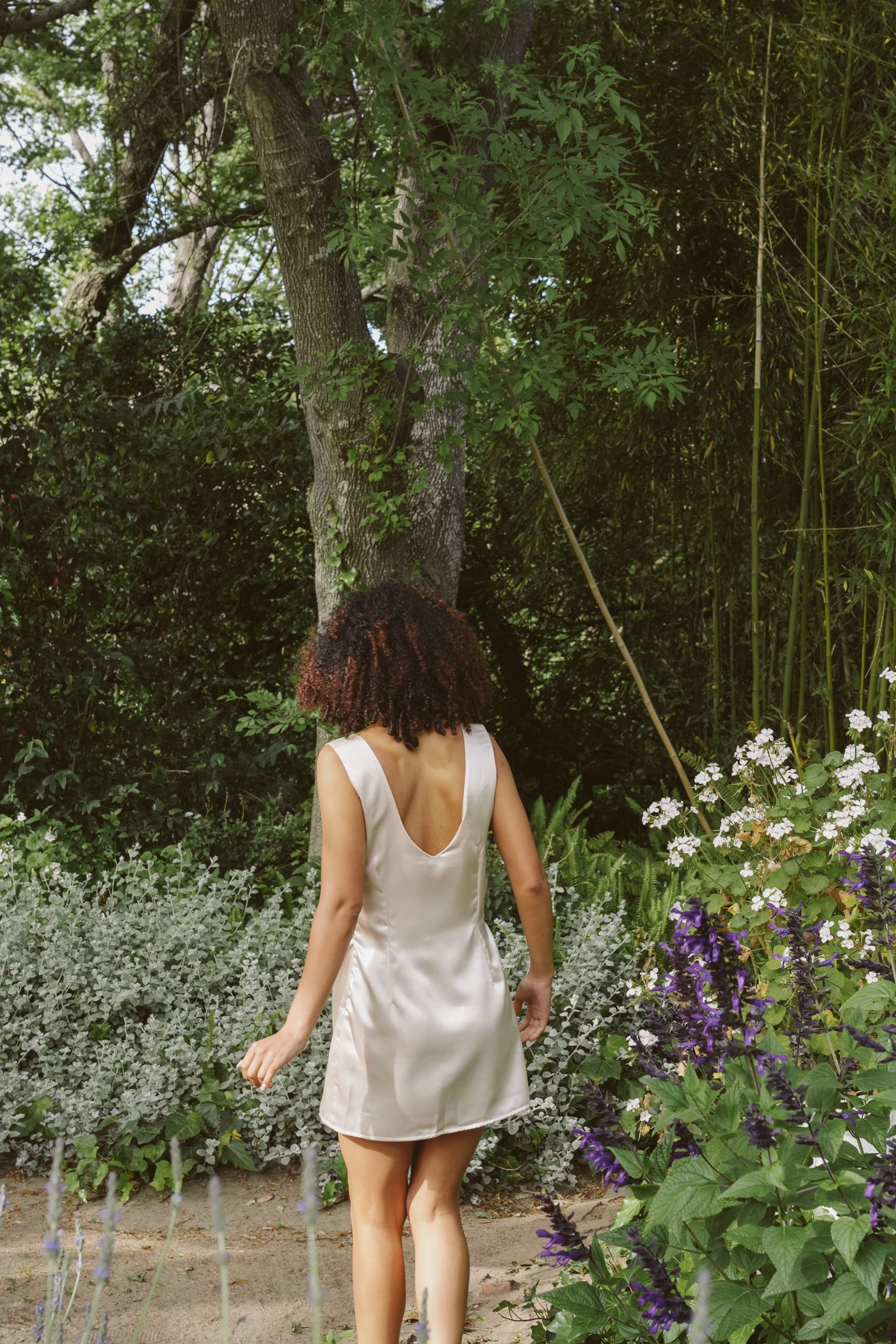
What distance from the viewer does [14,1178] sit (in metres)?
3.46

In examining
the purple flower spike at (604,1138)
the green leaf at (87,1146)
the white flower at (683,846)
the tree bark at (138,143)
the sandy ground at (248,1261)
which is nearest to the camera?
the purple flower spike at (604,1138)

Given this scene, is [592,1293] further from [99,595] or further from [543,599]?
[543,599]

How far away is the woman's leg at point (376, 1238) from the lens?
2.00m

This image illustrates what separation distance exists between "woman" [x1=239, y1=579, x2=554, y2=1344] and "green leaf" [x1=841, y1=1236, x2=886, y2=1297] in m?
0.70

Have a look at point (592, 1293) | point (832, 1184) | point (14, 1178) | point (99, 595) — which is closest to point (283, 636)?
point (99, 595)

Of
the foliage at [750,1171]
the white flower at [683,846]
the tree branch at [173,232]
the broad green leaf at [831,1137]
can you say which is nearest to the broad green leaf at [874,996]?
the foliage at [750,1171]

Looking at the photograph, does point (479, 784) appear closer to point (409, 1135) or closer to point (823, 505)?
point (409, 1135)

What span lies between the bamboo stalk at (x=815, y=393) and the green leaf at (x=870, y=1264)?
3362mm

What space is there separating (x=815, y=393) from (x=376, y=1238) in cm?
381

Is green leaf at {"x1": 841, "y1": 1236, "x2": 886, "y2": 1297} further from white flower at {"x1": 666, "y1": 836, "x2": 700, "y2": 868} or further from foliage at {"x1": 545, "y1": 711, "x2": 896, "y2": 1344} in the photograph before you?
white flower at {"x1": 666, "y1": 836, "x2": 700, "y2": 868}

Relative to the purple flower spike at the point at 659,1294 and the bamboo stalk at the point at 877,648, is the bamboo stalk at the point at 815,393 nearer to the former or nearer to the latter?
the bamboo stalk at the point at 877,648

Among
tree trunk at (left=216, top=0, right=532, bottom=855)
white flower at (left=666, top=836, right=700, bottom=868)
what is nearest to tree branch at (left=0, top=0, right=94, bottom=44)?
tree trunk at (left=216, top=0, right=532, bottom=855)

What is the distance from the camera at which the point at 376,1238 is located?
2.01 metres

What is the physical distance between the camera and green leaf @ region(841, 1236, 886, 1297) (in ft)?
4.88
